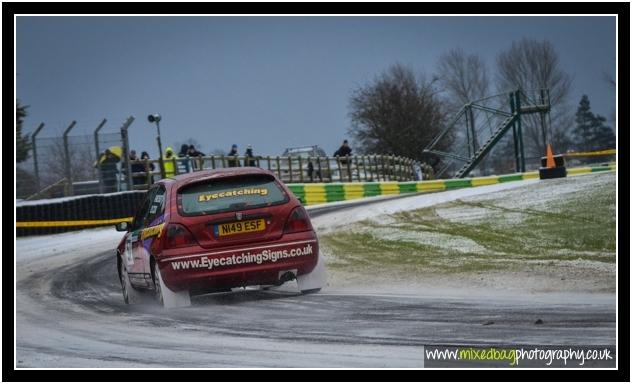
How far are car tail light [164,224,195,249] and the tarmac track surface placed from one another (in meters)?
0.67

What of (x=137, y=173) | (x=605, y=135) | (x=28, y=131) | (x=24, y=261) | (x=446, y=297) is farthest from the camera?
(x=605, y=135)

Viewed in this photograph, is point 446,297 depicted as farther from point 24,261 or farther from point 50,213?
point 50,213

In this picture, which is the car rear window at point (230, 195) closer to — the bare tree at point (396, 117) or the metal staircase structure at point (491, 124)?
the metal staircase structure at point (491, 124)

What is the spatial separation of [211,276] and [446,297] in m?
2.39

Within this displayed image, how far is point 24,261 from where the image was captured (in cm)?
2031

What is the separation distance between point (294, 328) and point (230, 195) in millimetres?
2583

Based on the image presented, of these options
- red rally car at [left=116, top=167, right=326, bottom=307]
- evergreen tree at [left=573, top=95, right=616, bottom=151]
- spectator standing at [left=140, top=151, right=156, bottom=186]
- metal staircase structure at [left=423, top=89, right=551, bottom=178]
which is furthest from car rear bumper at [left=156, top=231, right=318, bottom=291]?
evergreen tree at [left=573, top=95, right=616, bottom=151]

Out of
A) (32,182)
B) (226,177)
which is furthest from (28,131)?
(226,177)

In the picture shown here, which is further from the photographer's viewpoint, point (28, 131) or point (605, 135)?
point (605, 135)

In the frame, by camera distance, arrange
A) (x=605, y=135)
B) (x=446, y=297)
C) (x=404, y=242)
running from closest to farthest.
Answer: (x=446, y=297), (x=404, y=242), (x=605, y=135)

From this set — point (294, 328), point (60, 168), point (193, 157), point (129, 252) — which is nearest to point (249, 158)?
point (193, 157)

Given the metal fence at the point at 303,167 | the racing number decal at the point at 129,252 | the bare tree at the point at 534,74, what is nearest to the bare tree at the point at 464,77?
the bare tree at the point at 534,74

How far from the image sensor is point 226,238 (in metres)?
11.3

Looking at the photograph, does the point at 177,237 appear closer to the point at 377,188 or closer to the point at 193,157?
the point at 193,157
